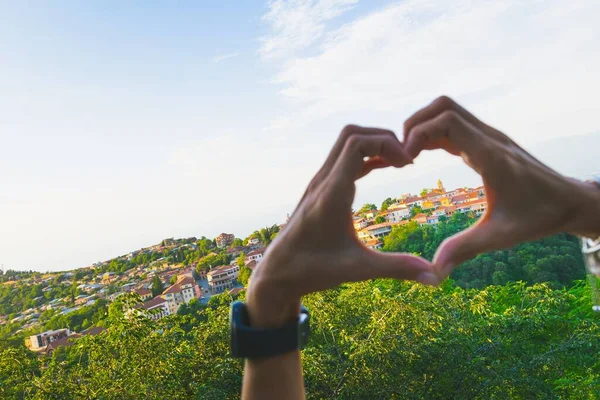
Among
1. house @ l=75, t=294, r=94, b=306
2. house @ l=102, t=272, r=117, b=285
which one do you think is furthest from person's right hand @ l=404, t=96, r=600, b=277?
house @ l=102, t=272, r=117, b=285

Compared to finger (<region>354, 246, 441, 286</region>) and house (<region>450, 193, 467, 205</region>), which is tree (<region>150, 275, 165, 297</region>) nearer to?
house (<region>450, 193, 467, 205</region>)

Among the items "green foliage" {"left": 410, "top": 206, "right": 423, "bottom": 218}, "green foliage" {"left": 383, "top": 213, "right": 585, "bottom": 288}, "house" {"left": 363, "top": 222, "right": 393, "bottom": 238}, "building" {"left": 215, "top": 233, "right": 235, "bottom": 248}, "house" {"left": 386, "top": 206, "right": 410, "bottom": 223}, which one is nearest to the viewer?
"green foliage" {"left": 383, "top": 213, "right": 585, "bottom": 288}

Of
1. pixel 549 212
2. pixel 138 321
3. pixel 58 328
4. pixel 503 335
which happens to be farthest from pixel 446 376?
pixel 58 328

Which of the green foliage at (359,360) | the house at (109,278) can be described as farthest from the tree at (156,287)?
the green foliage at (359,360)

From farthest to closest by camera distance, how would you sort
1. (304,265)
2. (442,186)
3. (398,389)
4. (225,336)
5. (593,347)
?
(442,186) → (593,347) → (225,336) → (398,389) → (304,265)

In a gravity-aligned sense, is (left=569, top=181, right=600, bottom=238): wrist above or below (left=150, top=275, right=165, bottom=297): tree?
above

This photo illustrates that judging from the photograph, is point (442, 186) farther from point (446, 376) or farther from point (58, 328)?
point (446, 376)
